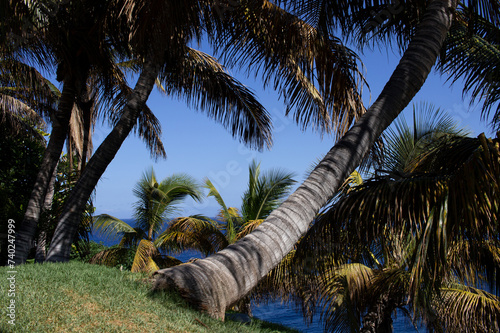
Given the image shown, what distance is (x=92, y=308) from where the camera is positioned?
3326mm

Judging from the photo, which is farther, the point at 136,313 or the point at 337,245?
the point at 337,245

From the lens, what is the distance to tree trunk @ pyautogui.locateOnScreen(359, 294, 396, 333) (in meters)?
7.08

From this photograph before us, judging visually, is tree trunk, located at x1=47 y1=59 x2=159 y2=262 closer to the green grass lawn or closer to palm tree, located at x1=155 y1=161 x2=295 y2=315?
the green grass lawn

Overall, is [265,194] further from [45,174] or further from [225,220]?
[45,174]

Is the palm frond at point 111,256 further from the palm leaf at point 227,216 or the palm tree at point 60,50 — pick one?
the palm tree at point 60,50

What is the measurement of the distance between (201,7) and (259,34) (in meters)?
1.16

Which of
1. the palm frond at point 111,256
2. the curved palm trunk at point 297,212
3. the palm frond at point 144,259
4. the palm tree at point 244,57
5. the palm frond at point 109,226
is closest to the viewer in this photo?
the curved palm trunk at point 297,212

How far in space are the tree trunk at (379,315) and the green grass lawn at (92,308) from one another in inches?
160

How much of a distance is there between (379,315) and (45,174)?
6.60m

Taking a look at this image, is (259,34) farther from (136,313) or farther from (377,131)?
(136,313)

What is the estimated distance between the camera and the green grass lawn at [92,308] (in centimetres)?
297

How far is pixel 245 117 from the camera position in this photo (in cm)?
860

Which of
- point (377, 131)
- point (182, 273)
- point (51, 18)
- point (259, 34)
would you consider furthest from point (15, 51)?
point (377, 131)

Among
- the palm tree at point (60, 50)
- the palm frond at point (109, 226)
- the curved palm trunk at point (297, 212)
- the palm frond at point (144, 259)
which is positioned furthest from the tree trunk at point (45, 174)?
the palm frond at point (109, 226)
